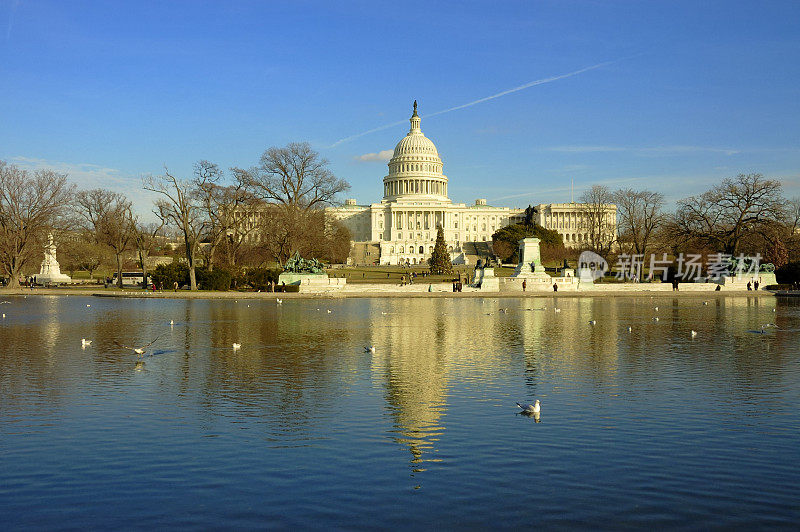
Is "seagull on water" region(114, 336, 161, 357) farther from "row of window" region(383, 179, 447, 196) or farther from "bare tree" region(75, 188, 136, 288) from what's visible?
"row of window" region(383, 179, 447, 196)

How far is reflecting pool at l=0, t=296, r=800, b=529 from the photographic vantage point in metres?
7.60

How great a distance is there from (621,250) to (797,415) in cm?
6794

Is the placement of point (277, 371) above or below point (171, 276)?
below

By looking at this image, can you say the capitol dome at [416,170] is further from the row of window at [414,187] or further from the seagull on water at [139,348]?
the seagull on water at [139,348]

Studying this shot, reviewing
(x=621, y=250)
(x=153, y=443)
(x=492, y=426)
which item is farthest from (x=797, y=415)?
(x=621, y=250)

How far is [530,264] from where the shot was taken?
55.4 metres

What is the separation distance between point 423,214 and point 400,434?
155 m

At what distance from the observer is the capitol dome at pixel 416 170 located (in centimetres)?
16512

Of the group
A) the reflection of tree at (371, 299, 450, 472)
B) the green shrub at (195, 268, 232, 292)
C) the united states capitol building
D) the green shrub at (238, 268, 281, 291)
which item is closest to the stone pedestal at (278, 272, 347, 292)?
the green shrub at (238, 268, 281, 291)

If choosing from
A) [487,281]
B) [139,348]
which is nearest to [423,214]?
[487,281]

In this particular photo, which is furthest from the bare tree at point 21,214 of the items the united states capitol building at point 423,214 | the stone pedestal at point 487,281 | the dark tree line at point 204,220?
the united states capitol building at point 423,214

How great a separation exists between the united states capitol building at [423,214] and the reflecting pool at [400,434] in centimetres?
13816

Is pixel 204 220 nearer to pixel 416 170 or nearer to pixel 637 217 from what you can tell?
pixel 637 217

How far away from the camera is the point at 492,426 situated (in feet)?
35.6
